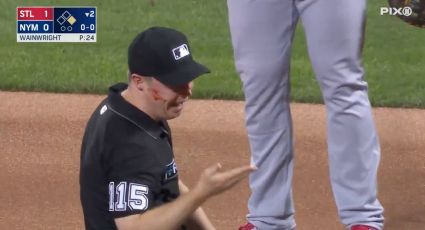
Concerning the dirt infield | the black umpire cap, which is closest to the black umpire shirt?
the black umpire cap

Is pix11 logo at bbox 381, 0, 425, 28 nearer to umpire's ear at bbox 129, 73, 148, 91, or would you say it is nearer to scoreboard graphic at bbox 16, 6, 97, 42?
scoreboard graphic at bbox 16, 6, 97, 42

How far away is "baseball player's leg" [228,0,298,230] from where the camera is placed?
4.28 m

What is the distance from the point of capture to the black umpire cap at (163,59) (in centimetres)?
347

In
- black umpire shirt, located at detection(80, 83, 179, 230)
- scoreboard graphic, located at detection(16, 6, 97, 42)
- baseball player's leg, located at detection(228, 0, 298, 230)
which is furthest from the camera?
scoreboard graphic, located at detection(16, 6, 97, 42)

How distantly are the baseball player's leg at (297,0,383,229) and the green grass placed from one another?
13.7ft

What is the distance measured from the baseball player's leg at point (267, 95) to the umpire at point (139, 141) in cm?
76

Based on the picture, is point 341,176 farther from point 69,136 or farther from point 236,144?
point 69,136

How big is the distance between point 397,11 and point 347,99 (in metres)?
5.51

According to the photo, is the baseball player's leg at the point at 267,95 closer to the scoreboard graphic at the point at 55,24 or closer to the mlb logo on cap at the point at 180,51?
the mlb logo on cap at the point at 180,51

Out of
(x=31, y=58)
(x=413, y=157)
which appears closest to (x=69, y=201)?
(x=413, y=157)

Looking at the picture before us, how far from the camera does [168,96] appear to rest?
349cm

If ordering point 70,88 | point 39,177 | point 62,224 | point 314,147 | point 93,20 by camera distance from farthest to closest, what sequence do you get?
point 93,20
point 70,88
point 314,147
point 39,177
point 62,224

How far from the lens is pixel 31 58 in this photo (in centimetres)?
998

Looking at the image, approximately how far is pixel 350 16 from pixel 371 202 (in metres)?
0.73
